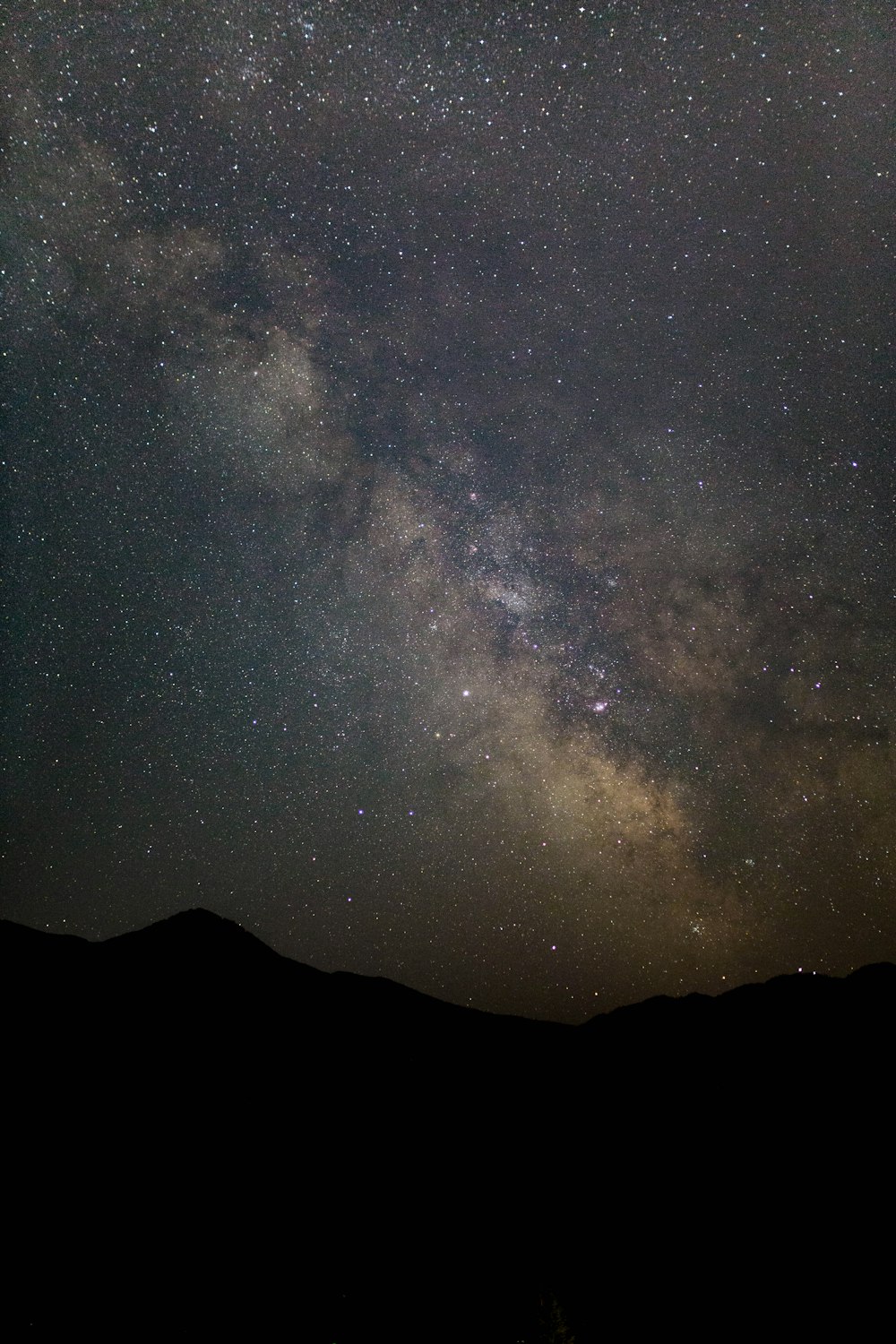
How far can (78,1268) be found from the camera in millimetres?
10070

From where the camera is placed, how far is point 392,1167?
15.8 metres

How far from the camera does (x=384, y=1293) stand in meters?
10.6

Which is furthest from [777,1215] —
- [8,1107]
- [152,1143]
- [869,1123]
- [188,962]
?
[188,962]

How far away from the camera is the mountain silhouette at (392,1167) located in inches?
403

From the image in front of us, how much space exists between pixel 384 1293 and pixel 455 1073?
14011 millimetres

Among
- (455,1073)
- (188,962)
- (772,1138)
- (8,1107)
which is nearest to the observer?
(8,1107)

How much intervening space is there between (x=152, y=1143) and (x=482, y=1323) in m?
8.12

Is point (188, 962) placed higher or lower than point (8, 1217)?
higher

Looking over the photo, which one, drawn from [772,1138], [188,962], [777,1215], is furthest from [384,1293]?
[188,962]

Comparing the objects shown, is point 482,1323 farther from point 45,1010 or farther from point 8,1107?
point 45,1010

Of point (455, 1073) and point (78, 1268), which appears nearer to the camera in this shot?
point (78, 1268)

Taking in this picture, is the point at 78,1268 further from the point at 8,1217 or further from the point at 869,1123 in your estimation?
the point at 869,1123

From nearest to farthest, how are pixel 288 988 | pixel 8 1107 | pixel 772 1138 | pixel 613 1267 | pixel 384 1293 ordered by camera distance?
pixel 384 1293
pixel 613 1267
pixel 8 1107
pixel 772 1138
pixel 288 988

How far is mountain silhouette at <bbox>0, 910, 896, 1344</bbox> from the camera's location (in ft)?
33.6
